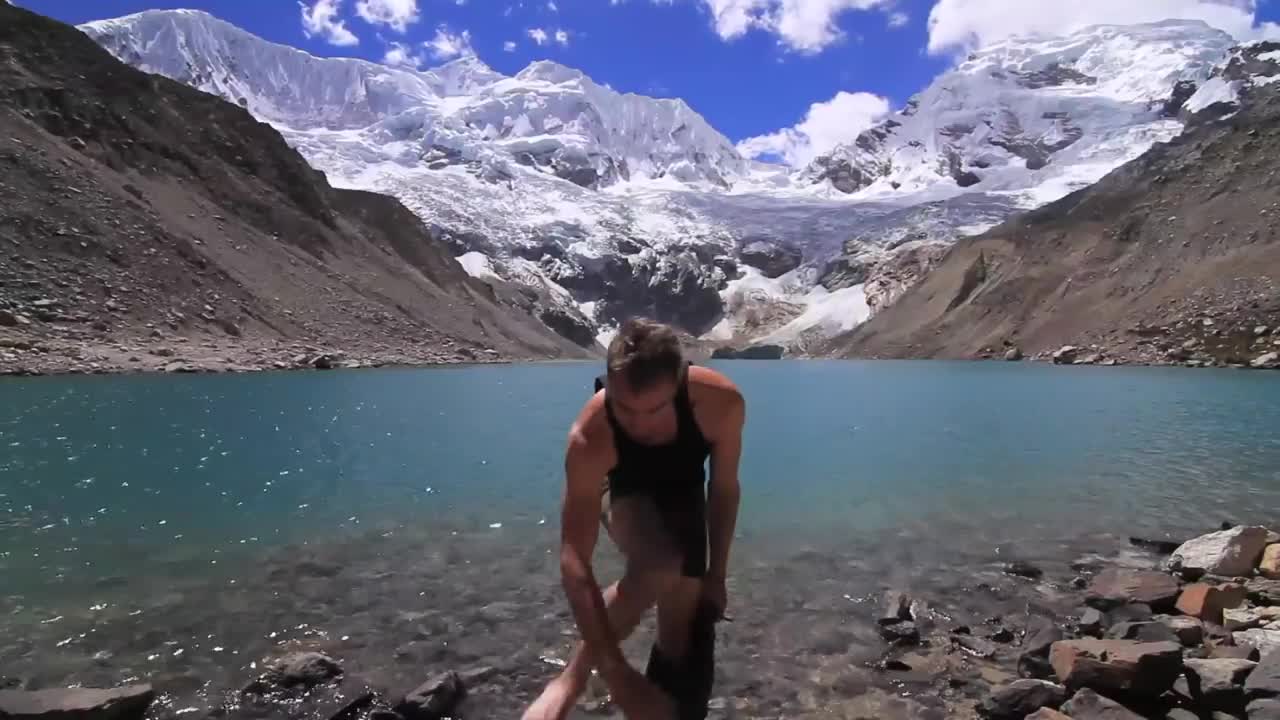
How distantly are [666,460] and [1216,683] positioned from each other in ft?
18.5

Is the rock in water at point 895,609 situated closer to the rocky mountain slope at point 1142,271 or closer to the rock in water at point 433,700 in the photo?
the rock in water at point 433,700

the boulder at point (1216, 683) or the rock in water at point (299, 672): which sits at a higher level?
the boulder at point (1216, 683)

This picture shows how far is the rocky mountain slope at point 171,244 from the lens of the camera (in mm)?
55688

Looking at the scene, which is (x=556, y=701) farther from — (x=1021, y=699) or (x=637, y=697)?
(x=1021, y=699)

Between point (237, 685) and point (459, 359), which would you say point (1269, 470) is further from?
point (459, 359)

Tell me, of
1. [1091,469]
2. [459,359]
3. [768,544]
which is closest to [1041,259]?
[459,359]

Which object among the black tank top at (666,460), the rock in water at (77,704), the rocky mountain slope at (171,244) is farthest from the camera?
the rocky mountain slope at (171,244)

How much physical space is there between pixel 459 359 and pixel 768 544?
3353 inches

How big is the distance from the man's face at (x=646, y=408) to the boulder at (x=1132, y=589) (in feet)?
27.2

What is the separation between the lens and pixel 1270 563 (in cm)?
1142

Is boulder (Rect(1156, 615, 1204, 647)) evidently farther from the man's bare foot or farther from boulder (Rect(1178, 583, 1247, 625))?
the man's bare foot

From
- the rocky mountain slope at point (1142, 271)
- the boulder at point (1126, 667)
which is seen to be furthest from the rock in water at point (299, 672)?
the rocky mountain slope at point (1142, 271)

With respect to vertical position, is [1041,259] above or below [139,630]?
above

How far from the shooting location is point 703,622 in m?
4.80
